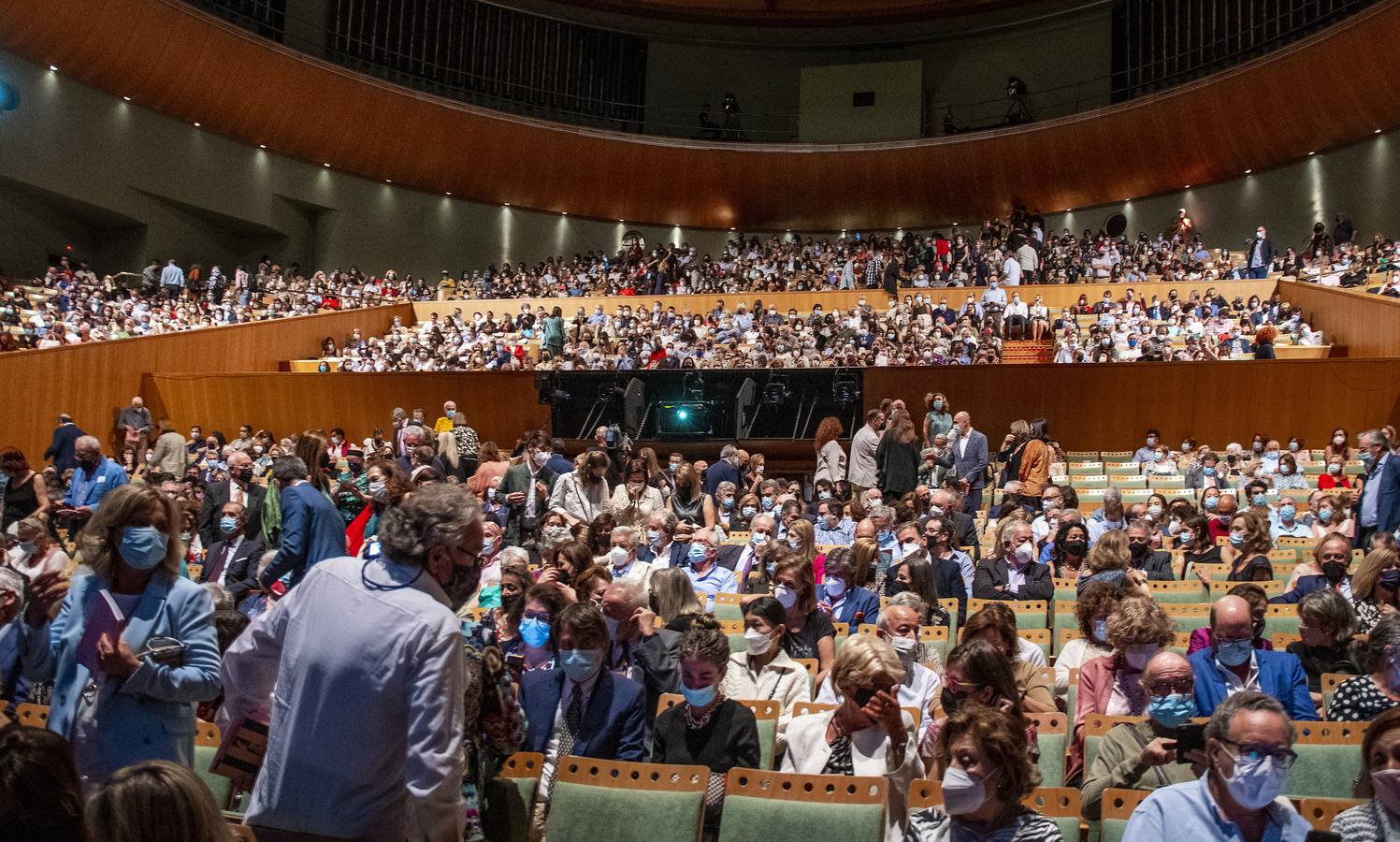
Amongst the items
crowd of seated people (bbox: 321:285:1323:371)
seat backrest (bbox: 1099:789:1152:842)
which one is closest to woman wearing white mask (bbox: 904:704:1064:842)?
seat backrest (bbox: 1099:789:1152:842)

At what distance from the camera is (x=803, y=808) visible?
10.8 feet

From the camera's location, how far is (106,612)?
121 inches

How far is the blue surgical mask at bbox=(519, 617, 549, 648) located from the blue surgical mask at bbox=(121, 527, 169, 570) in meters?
1.53

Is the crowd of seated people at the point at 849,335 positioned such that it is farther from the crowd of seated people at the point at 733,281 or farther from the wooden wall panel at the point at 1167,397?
the wooden wall panel at the point at 1167,397

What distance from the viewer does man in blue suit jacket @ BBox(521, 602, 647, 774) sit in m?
3.89

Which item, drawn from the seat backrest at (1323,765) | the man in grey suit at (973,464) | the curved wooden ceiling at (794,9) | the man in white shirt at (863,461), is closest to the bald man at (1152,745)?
the seat backrest at (1323,765)

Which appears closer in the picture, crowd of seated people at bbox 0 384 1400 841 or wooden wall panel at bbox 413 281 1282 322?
crowd of seated people at bbox 0 384 1400 841

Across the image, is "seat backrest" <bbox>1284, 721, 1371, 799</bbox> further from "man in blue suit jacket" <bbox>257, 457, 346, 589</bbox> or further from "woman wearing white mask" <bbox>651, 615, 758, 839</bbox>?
"man in blue suit jacket" <bbox>257, 457, 346, 589</bbox>

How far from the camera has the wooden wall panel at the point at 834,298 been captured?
1966cm

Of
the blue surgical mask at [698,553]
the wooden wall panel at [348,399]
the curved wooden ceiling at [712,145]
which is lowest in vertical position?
the blue surgical mask at [698,553]

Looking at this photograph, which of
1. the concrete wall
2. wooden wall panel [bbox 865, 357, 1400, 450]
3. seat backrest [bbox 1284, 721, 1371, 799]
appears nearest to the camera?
seat backrest [bbox 1284, 721, 1371, 799]

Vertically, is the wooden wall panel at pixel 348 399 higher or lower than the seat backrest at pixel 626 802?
higher

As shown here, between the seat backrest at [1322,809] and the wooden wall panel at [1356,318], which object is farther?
the wooden wall panel at [1356,318]

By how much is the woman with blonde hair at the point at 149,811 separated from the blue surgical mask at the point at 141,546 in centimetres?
121
